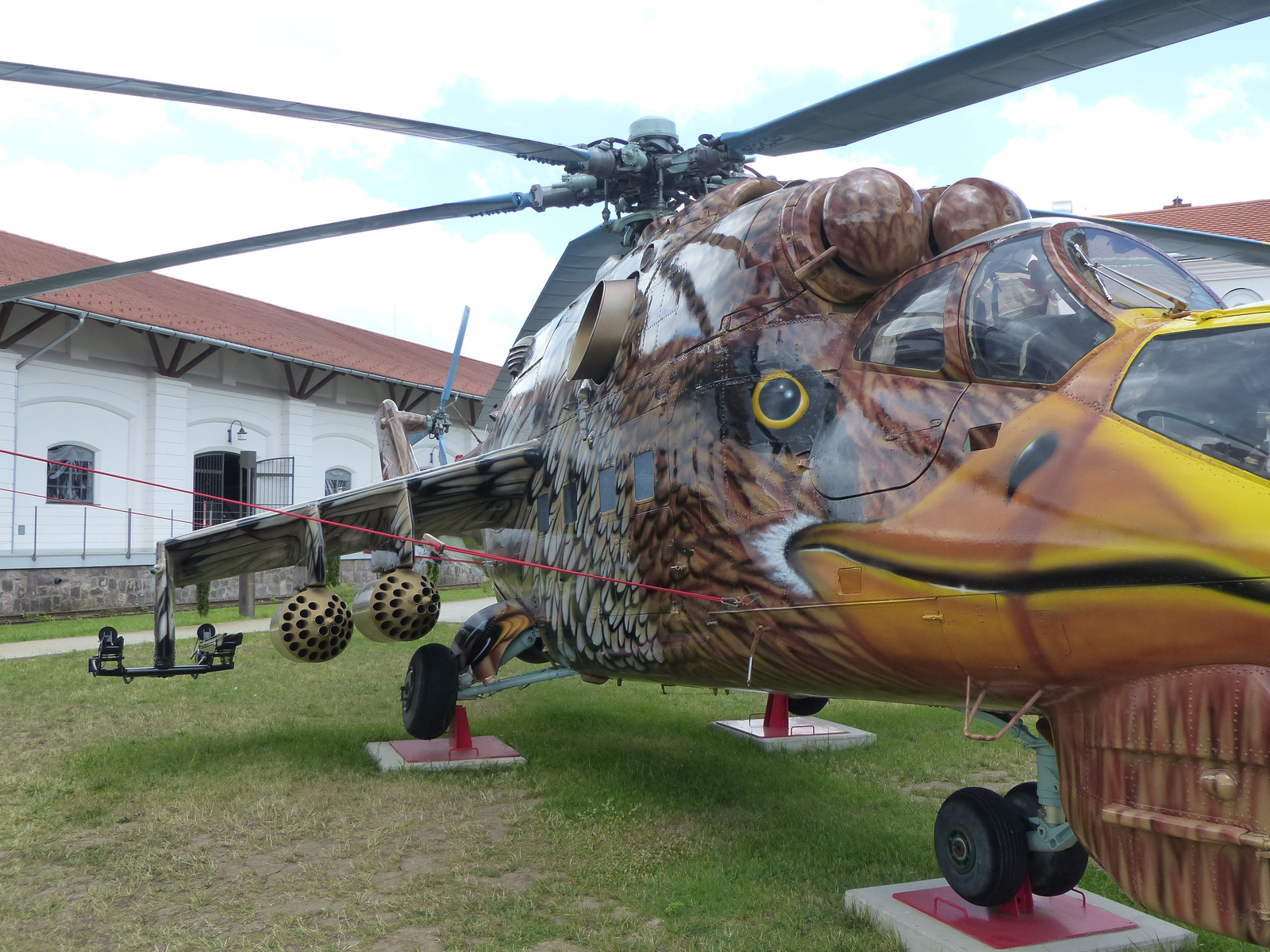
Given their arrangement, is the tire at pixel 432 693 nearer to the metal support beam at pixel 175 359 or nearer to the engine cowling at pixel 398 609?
the engine cowling at pixel 398 609

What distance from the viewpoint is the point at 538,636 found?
754 cm

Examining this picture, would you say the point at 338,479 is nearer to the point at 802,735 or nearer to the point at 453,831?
the point at 802,735

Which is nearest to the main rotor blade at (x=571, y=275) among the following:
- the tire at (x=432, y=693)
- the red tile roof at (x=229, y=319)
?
the tire at (x=432, y=693)

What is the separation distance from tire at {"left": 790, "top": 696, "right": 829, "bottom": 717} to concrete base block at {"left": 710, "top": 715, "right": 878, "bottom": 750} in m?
0.10

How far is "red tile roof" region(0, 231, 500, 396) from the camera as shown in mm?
20062

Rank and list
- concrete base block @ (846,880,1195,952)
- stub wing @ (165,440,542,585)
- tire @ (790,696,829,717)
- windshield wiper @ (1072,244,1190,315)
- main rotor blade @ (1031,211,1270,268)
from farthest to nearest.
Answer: tire @ (790,696,829,717) < stub wing @ (165,440,542,585) < main rotor blade @ (1031,211,1270,268) < concrete base block @ (846,880,1195,952) < windshield wiper @ (1072,244,1190,315)

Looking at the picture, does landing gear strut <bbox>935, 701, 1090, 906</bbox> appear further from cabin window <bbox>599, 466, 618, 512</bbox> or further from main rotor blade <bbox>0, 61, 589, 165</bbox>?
main rotor blade <bbox>0, 61, 589, 165</bbox>

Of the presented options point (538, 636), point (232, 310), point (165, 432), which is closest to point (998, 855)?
point (538, 636)

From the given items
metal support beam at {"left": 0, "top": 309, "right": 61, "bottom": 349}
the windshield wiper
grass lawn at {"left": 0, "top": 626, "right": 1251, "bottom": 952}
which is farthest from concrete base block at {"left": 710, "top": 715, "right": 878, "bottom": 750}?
metal support beam at {"left": 0, "top": 309, "right": 61, "bottom": 349}

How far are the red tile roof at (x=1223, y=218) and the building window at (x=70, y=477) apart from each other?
922 inches

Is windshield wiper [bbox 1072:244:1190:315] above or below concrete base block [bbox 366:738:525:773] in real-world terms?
above

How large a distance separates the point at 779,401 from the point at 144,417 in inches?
803

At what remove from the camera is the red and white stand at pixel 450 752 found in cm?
786

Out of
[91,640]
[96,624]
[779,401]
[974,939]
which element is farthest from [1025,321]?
[96,624]
